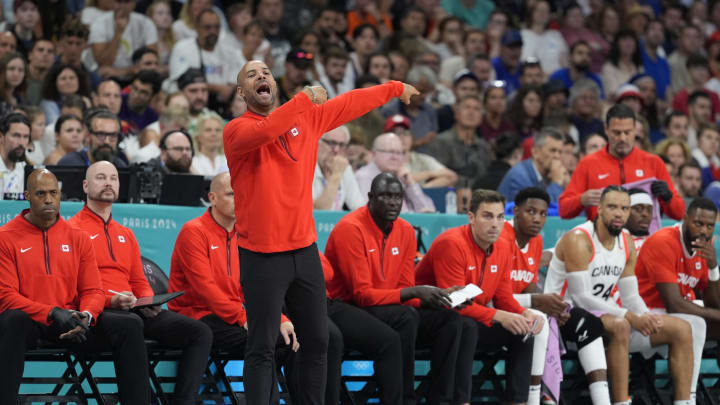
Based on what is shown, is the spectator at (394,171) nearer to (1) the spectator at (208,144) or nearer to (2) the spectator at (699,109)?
(1) the spectator at (208,144)

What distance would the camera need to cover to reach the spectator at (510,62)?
13.6 m

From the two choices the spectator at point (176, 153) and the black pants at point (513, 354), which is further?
the spectator at point (176, 153)

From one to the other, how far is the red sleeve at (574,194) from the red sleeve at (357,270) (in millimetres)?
1752

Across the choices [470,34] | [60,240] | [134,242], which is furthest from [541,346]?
[470,34]

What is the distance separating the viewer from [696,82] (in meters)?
14.7

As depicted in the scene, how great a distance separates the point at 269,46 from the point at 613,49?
4859 millimetres

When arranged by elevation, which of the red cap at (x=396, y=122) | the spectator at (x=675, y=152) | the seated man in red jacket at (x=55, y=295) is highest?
the red cap at (x=396, y=122)

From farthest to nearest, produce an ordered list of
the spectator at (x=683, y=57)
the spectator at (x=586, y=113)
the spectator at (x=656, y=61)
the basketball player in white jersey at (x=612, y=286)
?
the spectator at (x=683, y=57), the spectator at (x=656, y=61), the spectator at (x=586, y=113), the basketball player in white jersey at (x=612, y=286)

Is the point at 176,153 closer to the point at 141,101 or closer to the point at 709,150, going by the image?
the point at 141,101

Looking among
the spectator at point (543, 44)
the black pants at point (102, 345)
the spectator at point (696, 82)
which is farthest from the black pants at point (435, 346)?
the spectator at point (696, 82)

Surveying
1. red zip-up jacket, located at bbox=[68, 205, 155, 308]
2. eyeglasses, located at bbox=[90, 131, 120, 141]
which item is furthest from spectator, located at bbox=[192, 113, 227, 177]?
red zip-up jacket, located at bbox=[68, 205, 155, 308]

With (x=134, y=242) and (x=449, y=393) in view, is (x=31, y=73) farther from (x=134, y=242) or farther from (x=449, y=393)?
(x=449, y=393)

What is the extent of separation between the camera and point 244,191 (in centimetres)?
513

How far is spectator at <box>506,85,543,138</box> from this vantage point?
1210 centimetres
